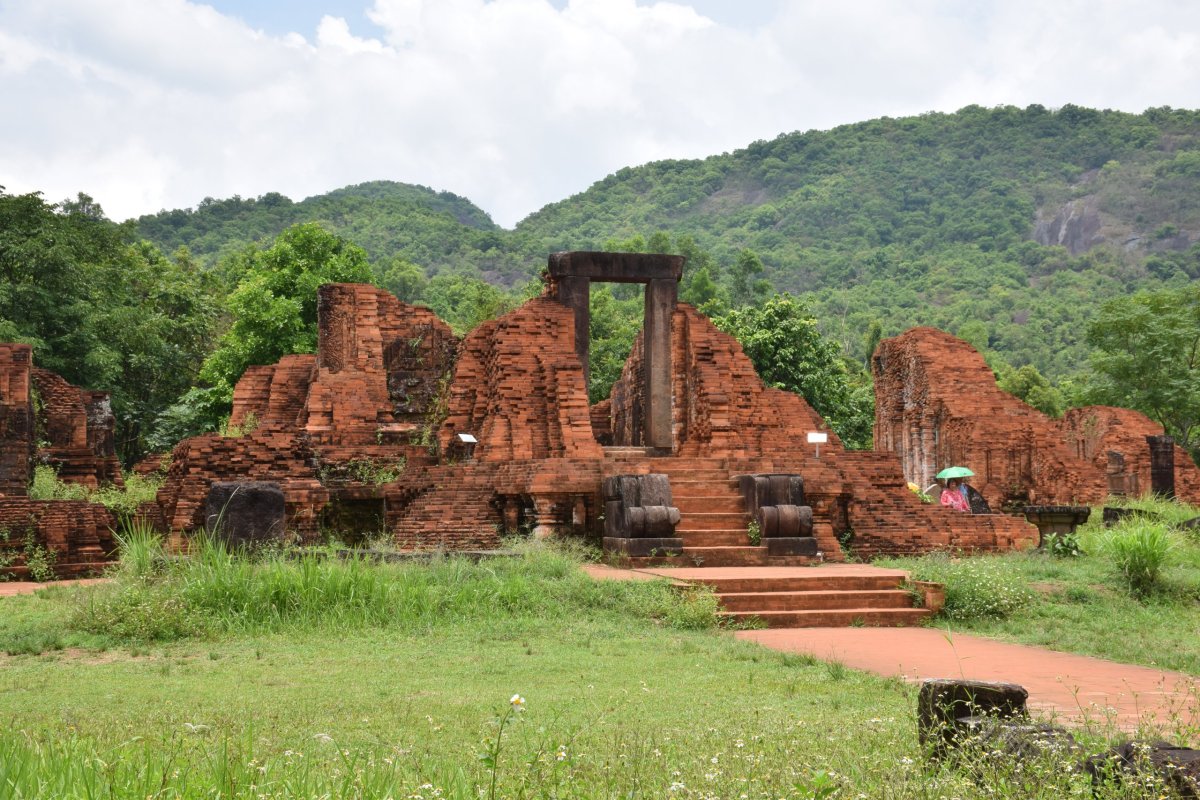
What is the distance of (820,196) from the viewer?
302ft

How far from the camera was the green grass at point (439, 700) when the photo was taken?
410 centimetres

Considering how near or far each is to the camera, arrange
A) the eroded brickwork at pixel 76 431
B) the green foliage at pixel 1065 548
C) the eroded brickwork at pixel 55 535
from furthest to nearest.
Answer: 1. the eroded brickwork at pixel 76 431
2. the green foliage at pixel 1065 548
3. the eroded brickwork at pixel 55 535

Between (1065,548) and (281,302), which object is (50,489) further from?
(281,302)

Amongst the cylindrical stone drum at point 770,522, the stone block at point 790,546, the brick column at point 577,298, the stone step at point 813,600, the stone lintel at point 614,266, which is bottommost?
the stone step at point 813,600

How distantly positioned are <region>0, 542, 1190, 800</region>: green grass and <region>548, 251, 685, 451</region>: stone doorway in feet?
21.0

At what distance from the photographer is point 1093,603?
412 inches

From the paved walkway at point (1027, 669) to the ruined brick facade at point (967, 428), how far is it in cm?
1542

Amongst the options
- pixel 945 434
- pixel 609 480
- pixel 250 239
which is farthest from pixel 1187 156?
pixel 609 480

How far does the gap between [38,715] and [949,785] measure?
154 inches

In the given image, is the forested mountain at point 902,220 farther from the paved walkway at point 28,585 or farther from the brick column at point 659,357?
the paved walkway at point 28,585

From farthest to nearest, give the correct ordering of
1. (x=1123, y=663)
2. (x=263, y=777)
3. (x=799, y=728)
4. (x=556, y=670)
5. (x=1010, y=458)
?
(x=1010, y=458) < (x=1123, y=663) < (x=556, y=670) < (x=799, y=728) < (x=263, y=777)

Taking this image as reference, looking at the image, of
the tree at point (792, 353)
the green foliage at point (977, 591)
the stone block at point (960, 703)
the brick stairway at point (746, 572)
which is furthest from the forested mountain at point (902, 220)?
the stone block at point (960, 703)

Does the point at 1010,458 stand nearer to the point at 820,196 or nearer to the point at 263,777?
the point at 263,777

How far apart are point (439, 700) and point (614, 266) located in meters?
11.2
